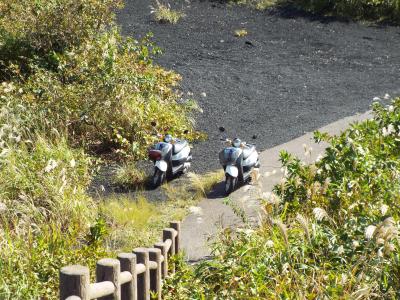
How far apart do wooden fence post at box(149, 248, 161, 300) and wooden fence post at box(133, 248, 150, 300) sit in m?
0.24

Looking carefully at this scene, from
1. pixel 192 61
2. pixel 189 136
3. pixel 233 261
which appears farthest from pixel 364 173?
pixel 192 61

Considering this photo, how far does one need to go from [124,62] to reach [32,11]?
1.53 m

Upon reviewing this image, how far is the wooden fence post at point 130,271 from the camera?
14.5 ft

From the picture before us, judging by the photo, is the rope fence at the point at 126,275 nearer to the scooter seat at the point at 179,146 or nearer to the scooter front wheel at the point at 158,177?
the scooter front wheel at the point at 158,177

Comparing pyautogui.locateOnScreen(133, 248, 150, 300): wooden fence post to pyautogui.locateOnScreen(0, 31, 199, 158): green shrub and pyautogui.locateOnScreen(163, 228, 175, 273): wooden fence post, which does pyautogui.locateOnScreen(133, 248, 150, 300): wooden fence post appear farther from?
pyautogui.locateOnScreen(0, 31, 199, 158): green shrub

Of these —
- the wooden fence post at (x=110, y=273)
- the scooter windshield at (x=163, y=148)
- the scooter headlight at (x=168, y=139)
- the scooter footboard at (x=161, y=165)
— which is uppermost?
the wooden fence post at (x=110, y=273)

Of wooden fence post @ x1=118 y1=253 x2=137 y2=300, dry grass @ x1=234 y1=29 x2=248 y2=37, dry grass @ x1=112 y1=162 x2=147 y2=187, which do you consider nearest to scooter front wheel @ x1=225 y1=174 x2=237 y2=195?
dry grass @ x1=112 y1=162 x2=147 y2=187

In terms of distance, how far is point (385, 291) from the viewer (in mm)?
4531

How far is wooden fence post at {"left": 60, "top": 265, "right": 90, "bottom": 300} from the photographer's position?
3.68 metres

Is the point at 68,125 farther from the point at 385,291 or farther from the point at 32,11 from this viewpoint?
the point at 385,291

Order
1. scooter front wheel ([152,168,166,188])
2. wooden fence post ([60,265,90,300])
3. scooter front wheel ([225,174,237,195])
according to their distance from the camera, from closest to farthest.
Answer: wooden fence post ([60,265,90,300])
scooter front wheel ([225,174,237,195])
scooter front wheel ([152,168,166,188])

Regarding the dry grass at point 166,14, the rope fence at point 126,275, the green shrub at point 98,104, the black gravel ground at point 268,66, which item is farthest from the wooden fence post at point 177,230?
the dry grass at point 166,14

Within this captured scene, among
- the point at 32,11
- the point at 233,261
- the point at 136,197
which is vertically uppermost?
the point at 32,11

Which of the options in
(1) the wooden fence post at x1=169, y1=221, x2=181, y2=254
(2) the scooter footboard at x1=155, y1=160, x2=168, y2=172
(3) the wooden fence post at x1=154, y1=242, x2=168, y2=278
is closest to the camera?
(3) the wooden fence post at x1=154, y1=242, x2=168, y2=278
